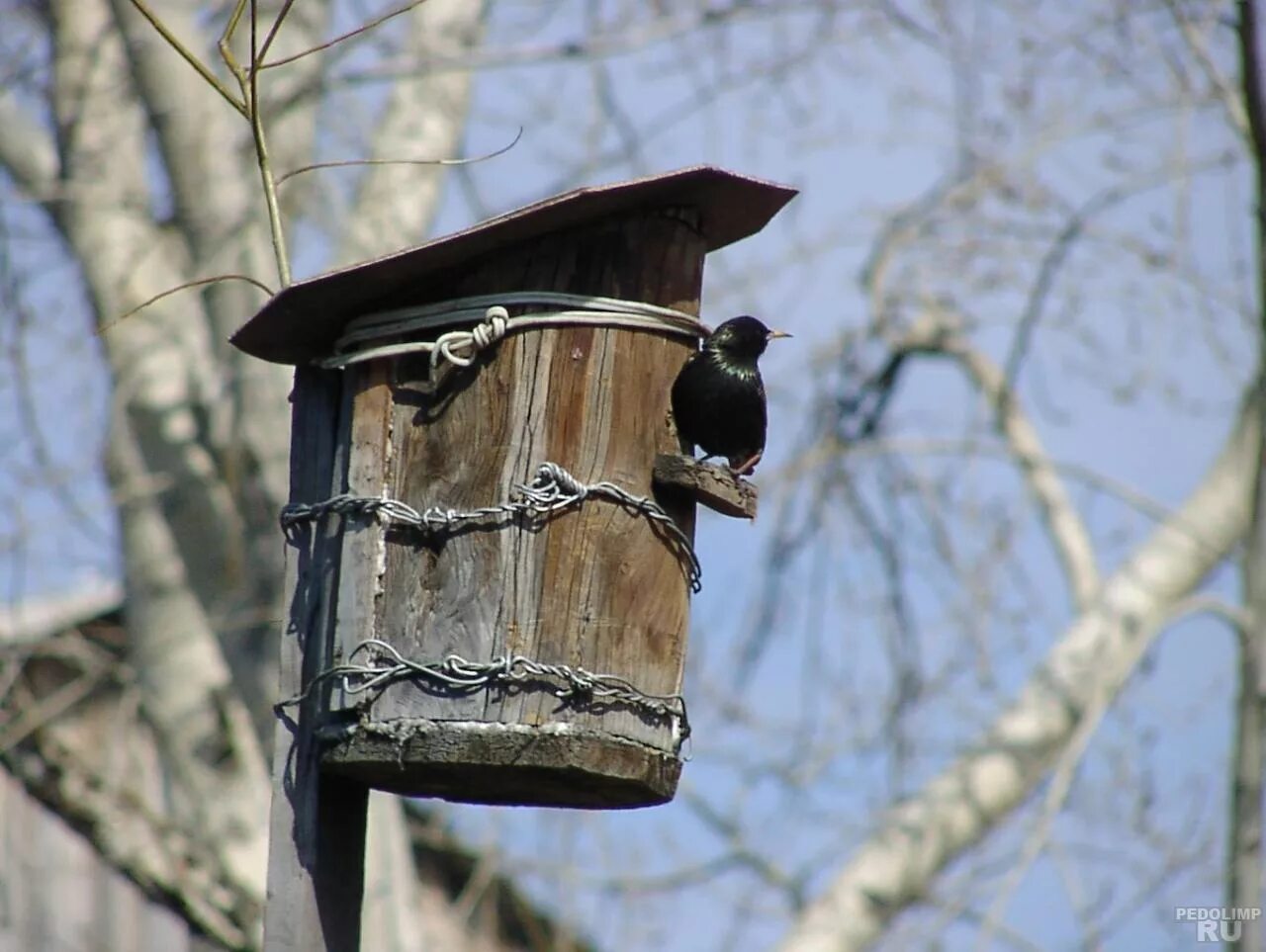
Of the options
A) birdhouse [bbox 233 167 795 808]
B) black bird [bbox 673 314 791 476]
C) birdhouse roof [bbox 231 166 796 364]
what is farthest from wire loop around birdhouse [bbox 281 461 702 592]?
birdhouse roof [bbox 231 166 796 364]

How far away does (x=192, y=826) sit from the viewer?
20.8 ft

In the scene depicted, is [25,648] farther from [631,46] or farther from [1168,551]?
[1168,551]

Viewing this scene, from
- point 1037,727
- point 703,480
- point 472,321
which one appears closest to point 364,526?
point 472,321

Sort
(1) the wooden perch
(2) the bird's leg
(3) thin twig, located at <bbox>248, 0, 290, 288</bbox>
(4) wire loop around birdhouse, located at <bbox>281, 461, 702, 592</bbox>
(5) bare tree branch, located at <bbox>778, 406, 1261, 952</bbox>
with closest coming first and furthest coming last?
(3) thin twig, located at <bbox>248, 0, 290, 288</bbox>
(4) wire loop around birdhouse, located at <bbox>281, 461, 702, 592</bbox>
(1) the wooden perch
(2) the bird's leg
(5) bare tree branch, located at <bbox>778, 406, 1261, 952</bbox>

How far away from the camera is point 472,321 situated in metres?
3.16

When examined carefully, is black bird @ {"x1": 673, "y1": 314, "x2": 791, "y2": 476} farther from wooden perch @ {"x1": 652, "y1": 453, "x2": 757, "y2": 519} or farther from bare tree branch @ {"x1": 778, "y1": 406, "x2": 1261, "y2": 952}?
bare tree branch @ {"x1": 778, "y1": 406, "x2": 1261, "y2": 952}

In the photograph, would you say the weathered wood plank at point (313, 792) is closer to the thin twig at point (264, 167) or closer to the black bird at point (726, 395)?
the thin twig at point (264, 167)

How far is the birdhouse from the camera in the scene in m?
3.03

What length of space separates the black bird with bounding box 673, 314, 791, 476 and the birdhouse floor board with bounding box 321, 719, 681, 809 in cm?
55

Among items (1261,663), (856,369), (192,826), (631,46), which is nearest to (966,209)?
(856,369)

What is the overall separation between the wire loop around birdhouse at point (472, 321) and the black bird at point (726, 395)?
0.39ft

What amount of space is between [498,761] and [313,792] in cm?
37

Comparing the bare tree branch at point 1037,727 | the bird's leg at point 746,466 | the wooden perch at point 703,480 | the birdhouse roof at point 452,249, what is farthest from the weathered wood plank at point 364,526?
the bare tree branch at point 1037,727

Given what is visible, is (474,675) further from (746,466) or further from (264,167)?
(264,167)
